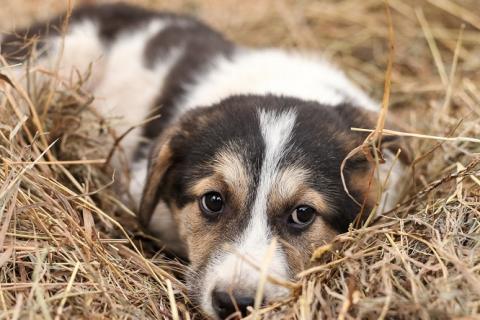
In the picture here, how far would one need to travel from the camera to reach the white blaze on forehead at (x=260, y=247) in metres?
3.59

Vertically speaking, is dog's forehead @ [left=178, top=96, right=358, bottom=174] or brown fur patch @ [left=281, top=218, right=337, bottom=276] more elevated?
dog's forehead @ [left=178, top=96, right=358, bottom=174]

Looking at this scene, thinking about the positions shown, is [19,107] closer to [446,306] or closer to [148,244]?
[148,244]

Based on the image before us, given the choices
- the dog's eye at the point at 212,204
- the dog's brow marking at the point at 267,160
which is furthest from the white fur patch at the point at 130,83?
the dog's brow marking at the point at 267,160

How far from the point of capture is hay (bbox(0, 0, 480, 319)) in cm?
338

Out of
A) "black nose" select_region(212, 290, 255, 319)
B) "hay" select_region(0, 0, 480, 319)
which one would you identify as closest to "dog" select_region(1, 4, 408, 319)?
"black nose" select_region(212, 290, 255, 319)

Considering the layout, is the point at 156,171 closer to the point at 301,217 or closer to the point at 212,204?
the point at 212,204

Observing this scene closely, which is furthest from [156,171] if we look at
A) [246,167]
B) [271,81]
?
[271,81]

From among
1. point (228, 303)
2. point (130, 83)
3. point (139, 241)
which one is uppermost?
point (228, 303)

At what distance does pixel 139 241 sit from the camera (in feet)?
15.6

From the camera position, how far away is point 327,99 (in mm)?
5062

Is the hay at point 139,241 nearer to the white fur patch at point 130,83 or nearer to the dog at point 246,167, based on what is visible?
the dog at point 246,167

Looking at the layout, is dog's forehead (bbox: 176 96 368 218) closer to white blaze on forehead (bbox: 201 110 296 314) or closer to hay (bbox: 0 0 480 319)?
white blaze on forehead (bbox: 201 110 296 314)

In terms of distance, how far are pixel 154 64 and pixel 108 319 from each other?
9.88 ft

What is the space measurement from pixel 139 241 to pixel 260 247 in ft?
3.99
